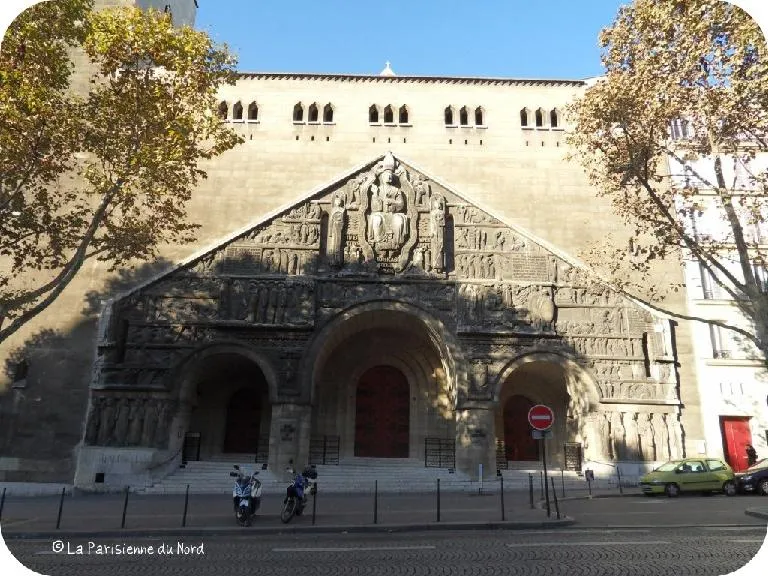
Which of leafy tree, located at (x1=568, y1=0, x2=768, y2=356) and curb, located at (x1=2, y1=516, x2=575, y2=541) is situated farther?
leafy tree, located at (x1=568, y1=0, x2=768, y2=356)

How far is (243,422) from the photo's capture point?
22.6 m

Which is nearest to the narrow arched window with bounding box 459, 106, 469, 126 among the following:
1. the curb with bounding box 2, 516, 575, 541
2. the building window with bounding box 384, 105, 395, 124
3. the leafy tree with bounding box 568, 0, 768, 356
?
the building window with bounding box 384, 105, 395, 124

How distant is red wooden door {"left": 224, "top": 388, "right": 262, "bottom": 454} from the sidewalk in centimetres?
498

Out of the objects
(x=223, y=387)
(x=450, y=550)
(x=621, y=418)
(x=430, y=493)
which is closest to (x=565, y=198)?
(x=621, y=418)

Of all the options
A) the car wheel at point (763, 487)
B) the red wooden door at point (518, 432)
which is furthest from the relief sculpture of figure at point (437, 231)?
the car wheel at point (763, 487)

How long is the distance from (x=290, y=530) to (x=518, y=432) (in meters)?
14.1

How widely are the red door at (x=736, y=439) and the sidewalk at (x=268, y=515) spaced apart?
9.87 meters

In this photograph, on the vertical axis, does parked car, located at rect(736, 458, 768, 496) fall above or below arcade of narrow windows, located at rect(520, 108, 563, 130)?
below

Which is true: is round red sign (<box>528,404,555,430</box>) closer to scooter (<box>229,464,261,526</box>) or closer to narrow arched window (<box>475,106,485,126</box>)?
scooter (<box>229,464,261,526</box>)

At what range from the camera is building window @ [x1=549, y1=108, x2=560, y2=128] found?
28369 millimetres

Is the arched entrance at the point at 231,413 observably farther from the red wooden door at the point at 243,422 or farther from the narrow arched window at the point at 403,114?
the narrow arched window at the point at 403,114

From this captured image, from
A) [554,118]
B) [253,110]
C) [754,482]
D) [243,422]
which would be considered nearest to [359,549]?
[243,422]

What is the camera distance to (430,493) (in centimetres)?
1797

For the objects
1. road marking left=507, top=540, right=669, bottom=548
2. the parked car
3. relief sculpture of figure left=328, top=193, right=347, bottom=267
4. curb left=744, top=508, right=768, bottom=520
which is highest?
relief sculpture of figure left=328, top=193, right=347, bottom=267
